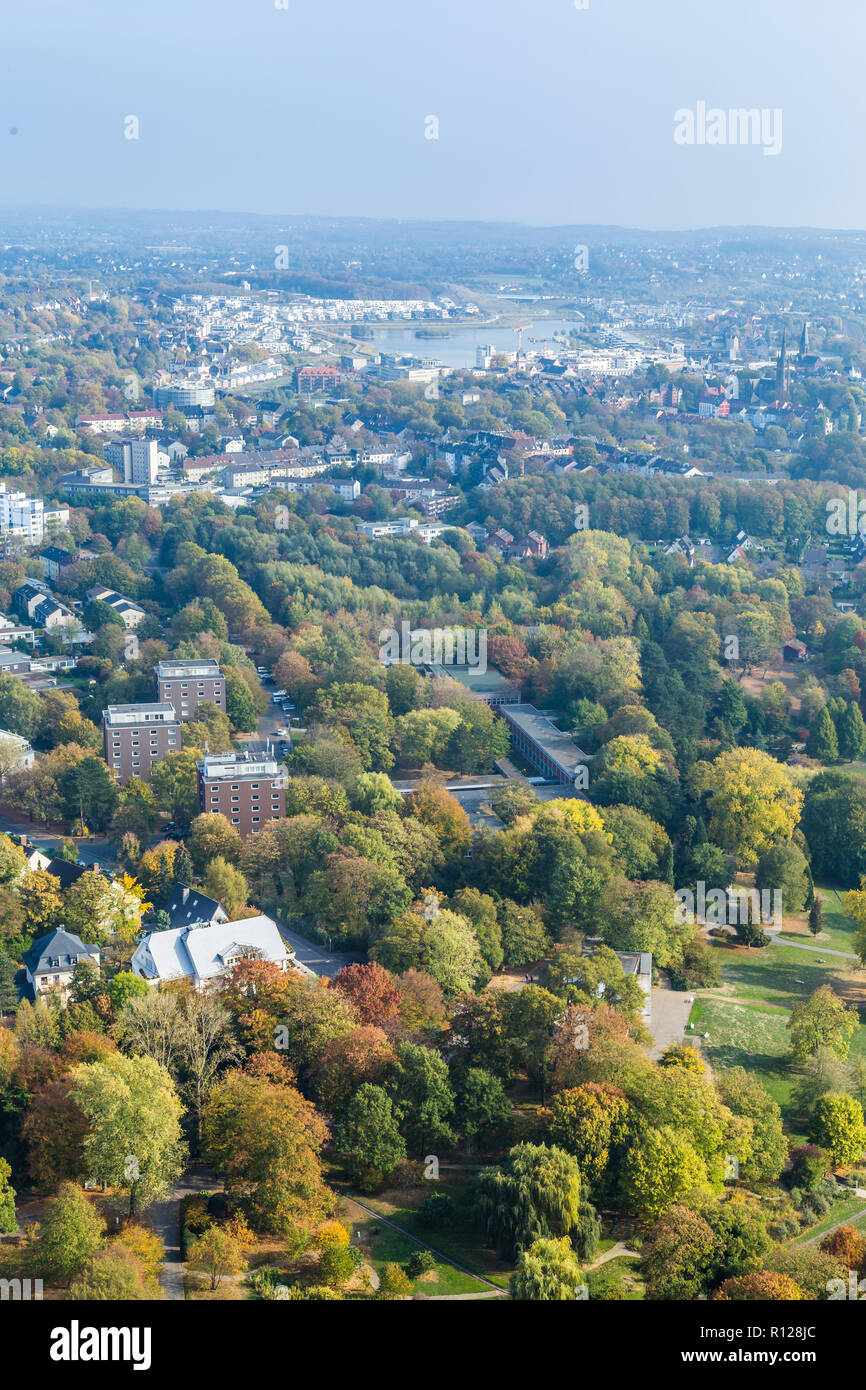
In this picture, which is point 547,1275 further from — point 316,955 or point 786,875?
point 786,875

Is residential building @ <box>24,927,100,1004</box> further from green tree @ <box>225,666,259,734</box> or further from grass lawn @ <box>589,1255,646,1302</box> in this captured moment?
green tree @ <box>225,666,259,734</box>

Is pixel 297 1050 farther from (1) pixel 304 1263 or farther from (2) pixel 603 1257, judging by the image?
(2) pixel 603 1257

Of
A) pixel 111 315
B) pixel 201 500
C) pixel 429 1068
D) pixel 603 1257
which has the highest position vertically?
pixel 111 315

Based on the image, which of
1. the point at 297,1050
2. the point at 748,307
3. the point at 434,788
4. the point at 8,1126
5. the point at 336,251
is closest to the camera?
the point at 8,1126

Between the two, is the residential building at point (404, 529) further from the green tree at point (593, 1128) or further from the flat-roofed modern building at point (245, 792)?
the green tree at point (593, 1128)

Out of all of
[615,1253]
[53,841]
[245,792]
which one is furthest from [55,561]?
[615,1253]

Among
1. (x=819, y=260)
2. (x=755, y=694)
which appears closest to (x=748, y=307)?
(x=819, y=260)

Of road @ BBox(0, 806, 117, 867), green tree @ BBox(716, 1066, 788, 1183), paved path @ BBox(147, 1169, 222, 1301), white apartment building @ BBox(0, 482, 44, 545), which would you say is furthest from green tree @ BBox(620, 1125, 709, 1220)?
white apartment building @ BBox(0, 482, 44, 545)
